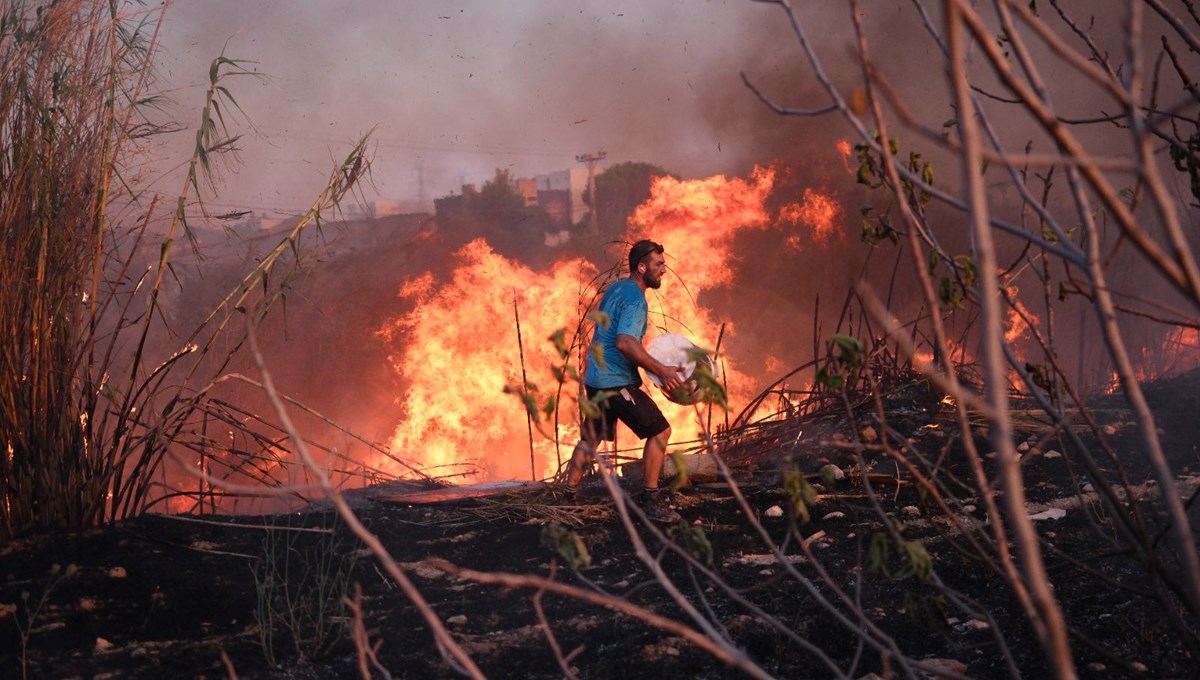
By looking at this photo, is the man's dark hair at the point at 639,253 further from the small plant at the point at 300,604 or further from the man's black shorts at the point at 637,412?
the small plant at the point at 300,604

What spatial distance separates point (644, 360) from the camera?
5680mm

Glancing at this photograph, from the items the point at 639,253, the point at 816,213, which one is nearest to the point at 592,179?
the point at 816,213

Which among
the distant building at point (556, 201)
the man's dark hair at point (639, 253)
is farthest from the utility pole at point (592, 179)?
the man's dark hair at point (639, 253)

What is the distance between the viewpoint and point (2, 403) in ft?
14.1

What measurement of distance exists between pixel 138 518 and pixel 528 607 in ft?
6.97

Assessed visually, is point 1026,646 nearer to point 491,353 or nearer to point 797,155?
point 491,353

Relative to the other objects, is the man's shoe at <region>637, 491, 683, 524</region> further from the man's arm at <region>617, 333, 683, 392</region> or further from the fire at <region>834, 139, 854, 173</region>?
the fire at <region>834, 139, 854, 173</region>

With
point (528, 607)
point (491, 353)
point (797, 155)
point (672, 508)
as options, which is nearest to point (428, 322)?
point (491, 353)

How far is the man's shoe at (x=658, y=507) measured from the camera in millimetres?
5668

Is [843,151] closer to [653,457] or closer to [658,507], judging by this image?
[653,457]

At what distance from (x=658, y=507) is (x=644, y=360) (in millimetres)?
895

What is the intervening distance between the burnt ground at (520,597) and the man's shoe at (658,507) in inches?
4.5

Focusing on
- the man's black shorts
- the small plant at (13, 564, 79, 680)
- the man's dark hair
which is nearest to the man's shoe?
the man's black shorts

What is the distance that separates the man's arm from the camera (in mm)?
5652
